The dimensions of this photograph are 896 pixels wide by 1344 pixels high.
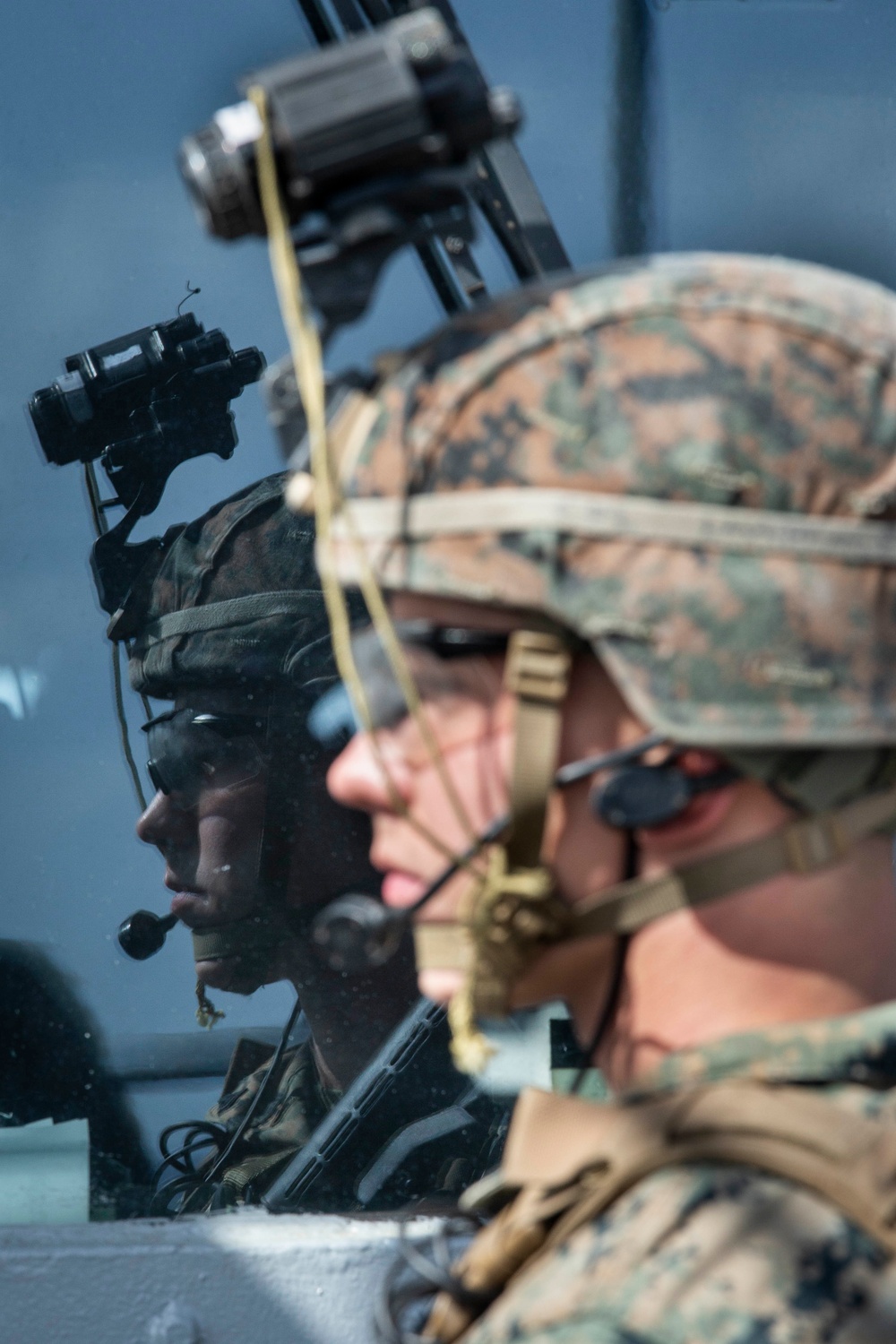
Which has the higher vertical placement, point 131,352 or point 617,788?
point 131,352

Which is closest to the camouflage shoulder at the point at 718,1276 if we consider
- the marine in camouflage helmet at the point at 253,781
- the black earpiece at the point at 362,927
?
the black earpiece at the point at 362,927

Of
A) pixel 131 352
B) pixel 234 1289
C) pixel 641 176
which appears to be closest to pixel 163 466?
pixel 131 352

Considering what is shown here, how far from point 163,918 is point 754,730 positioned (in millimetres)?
2298

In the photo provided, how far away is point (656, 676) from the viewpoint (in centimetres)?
135

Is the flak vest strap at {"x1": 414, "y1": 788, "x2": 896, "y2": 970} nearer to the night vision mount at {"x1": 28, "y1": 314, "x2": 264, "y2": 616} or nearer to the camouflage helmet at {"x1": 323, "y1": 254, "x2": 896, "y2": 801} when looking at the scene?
the camouflage helmet at {"x1": 323, "y1": 254, "x2": 896, "y2": 801}

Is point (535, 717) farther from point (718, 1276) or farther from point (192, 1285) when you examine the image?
point (192, 1285)

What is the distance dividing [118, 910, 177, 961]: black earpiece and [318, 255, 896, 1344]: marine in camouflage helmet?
2046 mm

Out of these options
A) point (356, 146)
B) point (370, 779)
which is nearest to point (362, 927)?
point (370, 779)

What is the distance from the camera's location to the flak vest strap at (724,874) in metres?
1.38

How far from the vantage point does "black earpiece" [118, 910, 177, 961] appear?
3.40 m

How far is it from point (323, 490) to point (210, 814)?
2.05 metres

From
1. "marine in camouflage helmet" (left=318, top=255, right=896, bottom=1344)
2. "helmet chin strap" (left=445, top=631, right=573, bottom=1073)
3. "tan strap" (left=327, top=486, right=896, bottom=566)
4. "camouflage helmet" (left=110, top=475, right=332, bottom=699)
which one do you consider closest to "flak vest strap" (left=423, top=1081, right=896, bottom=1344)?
"marine in camouflage helmet" (left=318, top=255, right=896, bottom=1344)

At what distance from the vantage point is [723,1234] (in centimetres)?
118

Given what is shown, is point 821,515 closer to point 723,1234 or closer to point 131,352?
point 723,1234
